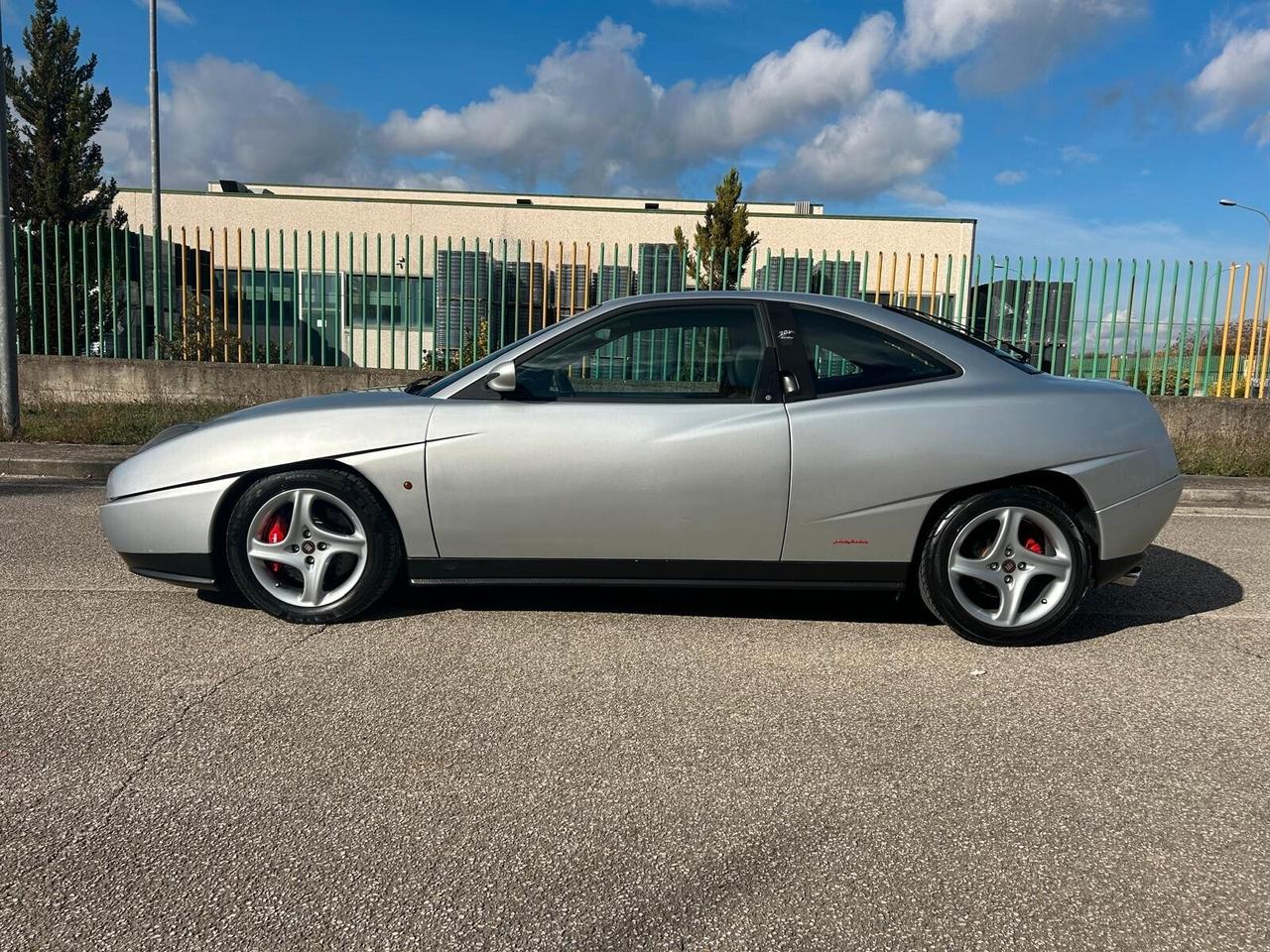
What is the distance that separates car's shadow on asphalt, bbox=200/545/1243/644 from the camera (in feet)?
14.7

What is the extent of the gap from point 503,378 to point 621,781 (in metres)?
1.90

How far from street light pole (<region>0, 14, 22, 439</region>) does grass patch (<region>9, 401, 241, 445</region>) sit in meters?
0.21

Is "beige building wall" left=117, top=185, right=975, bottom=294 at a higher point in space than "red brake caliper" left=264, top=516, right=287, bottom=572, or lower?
higher

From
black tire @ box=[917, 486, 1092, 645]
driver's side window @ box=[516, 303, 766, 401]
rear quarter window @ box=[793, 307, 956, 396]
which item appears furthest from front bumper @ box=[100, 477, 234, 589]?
black tire @ box=[917, 486, 1092, 645]

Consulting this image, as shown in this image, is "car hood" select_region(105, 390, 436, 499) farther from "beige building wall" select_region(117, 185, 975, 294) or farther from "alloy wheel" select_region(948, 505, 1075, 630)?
"beige building wall" select_region(117, 185, 975, 294)

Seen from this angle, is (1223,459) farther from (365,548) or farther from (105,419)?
(105,419)

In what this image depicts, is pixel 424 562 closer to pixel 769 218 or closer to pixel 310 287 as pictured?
pixel 310 287

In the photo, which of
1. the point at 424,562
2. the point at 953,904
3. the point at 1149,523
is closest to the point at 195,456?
the point at 424,562

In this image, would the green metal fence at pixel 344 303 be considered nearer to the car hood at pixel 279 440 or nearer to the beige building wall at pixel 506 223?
the car hood at pixel 279 440

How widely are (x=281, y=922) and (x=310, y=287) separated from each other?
38.6 ft

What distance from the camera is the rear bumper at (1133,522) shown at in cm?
406

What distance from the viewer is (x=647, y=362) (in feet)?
13.6

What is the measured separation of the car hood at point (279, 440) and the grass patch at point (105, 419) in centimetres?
594

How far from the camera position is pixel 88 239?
12508 millimetres
